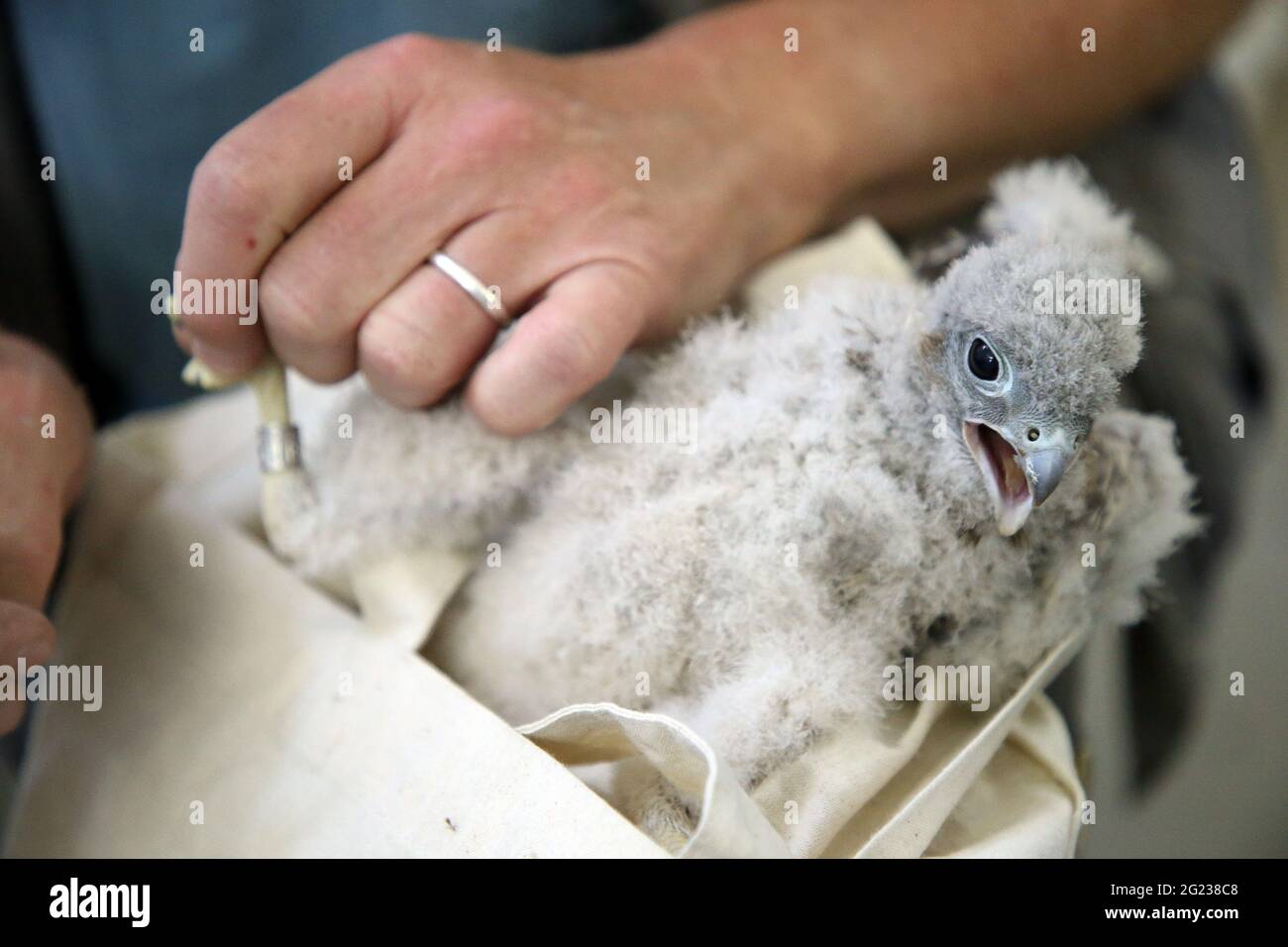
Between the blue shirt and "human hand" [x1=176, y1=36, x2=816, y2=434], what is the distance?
0.30 meters

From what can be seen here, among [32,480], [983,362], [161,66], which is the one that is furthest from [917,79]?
[32,480]

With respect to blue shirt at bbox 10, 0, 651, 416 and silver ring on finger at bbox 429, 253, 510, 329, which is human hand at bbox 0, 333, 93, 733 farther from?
silver ring on finger at bbox 429, 253, 510, 329

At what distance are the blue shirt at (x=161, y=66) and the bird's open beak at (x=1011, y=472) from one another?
735 millimetres

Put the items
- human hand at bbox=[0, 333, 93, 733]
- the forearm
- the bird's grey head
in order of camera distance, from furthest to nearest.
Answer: the forearm → human hand at bbox=[0, 333, 93, 733] → the bird's grey head

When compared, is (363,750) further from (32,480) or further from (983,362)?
(983,362)

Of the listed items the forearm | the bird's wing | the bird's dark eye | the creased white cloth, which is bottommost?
the creased white cloth

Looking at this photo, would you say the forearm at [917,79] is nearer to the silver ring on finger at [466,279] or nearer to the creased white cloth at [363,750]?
the creased white cloth at [363,750]

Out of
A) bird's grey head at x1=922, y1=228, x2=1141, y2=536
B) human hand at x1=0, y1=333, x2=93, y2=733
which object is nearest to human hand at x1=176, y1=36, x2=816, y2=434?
human hand at x1=0, y1=333, x2=93, y2=733

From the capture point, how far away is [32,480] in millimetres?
782

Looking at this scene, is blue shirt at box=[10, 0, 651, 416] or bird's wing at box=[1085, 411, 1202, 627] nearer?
bird's wing at box=[1085, 411, 1202, 627]

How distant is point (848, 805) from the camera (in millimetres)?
631

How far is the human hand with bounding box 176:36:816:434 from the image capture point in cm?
70
